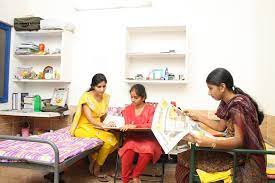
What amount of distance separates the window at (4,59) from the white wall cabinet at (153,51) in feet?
6.63

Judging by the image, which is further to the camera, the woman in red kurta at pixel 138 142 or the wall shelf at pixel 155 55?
the wall shelf at pixel 155 55

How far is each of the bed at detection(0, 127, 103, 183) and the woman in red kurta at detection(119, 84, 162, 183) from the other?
0.44 meters

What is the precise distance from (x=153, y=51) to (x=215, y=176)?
7.72ft

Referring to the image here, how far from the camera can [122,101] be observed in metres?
3.90

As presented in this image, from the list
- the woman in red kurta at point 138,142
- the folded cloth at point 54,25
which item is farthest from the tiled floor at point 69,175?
the folded cloth at point 54,25

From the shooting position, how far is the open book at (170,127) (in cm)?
161

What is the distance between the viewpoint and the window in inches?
155

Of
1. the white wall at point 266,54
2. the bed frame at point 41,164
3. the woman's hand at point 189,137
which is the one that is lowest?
the bed frame at point 41,164

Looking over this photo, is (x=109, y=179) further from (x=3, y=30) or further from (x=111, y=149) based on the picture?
(x=3, y=30)


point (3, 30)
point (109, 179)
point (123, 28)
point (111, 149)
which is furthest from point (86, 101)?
point (3, 30)

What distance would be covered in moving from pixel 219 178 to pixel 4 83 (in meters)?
3.65

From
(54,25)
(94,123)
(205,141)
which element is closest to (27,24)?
(54,25)

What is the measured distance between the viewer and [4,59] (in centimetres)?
399

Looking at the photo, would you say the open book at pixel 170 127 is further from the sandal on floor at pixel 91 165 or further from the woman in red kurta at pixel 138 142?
the sandal on floor at pixel 91 165
